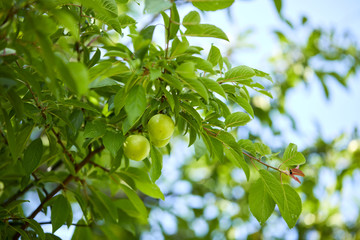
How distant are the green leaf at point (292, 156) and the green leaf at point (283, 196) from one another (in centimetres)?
6

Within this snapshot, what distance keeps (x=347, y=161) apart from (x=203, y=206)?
1.05 m

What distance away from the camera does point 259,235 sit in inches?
96.5

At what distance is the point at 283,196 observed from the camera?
98 centimetres

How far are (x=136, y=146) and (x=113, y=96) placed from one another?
0.50 ft

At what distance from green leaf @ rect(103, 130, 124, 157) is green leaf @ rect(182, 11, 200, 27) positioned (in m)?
0.32

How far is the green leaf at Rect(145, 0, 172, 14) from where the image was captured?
641mm

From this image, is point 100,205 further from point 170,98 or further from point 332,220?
point 332,220

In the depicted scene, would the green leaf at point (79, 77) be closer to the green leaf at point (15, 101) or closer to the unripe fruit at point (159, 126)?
the green leaf at point (15, 101)

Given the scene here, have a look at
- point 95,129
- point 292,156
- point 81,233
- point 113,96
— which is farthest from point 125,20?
point 81,233

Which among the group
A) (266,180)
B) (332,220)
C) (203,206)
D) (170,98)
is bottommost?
(332,220)

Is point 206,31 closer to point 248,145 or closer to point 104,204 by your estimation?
point 248,145

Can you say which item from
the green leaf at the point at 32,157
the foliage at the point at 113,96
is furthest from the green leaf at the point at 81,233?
the green leaf at the point at 32,157

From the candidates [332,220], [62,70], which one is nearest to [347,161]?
[332,220]

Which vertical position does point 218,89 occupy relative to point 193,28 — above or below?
below
